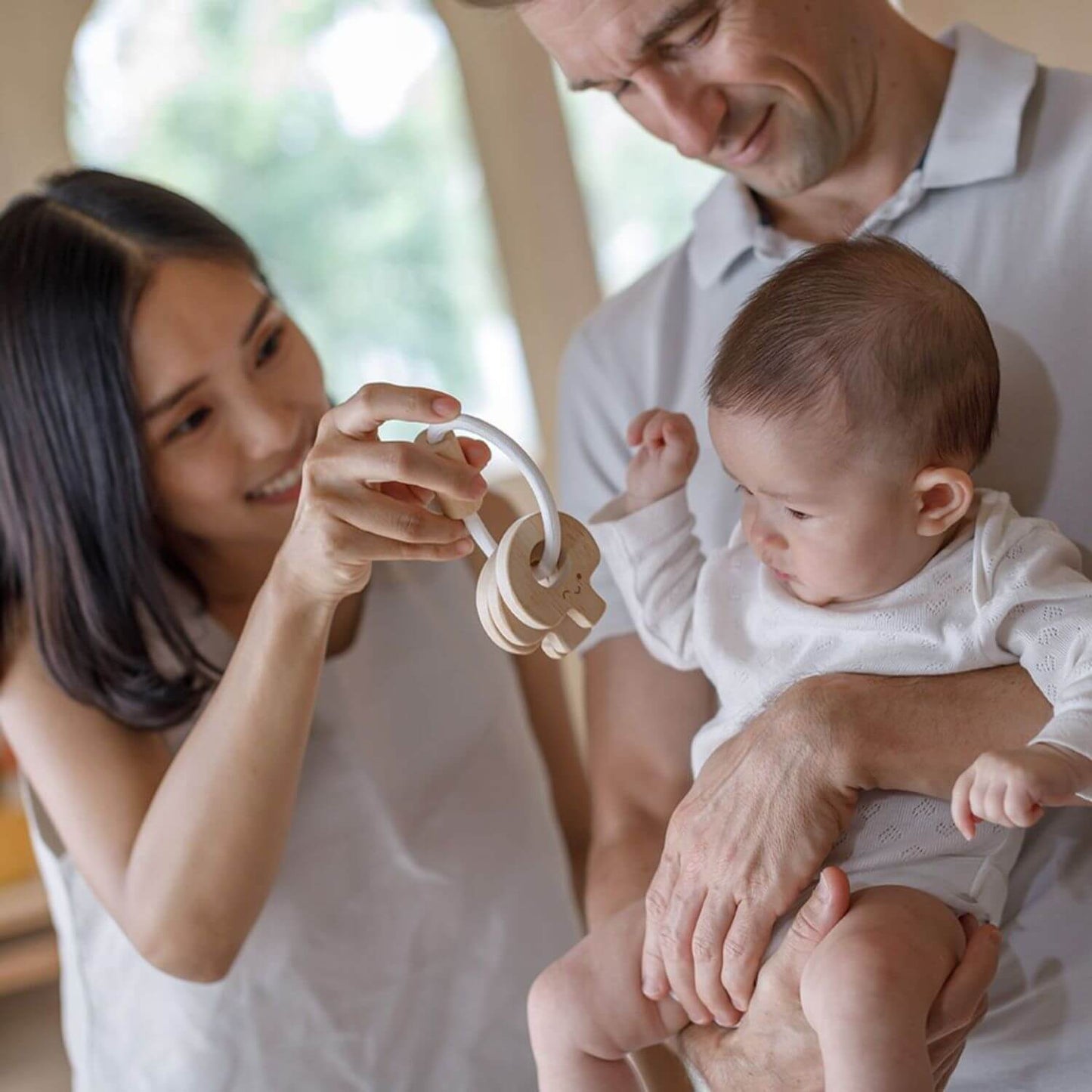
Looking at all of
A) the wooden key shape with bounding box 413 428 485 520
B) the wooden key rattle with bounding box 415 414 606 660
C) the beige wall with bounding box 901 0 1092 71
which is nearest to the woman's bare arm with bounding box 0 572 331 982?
the wooden key shape with bounding box 413 428 485 520

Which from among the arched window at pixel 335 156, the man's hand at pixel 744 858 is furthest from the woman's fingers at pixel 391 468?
the arched window at pixel 335 156

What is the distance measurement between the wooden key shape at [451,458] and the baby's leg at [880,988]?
47cm

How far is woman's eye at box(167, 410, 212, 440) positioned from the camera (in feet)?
5.41

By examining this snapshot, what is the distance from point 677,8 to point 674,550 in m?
0.54

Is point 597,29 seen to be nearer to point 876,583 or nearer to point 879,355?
point 879,355

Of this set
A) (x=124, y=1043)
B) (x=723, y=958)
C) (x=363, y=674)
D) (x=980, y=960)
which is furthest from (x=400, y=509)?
(x=124, y=1043)

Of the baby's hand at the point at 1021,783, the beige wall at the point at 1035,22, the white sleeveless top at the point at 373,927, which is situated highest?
the beige wall at the point at 1035,22

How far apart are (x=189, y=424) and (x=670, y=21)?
753 millimetres

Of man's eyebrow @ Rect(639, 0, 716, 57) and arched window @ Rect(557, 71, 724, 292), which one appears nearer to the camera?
man's eyebrow @ Rect(639, 0, 716, 57)

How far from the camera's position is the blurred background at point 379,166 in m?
3.46

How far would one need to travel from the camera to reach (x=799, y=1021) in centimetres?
117

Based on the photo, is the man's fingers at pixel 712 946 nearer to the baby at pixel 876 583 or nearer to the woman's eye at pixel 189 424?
the baby at pixel 876 583

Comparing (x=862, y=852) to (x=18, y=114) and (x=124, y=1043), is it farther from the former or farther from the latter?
(x=18, y=114)

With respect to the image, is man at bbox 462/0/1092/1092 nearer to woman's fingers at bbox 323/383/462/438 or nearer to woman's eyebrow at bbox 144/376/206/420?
woman's fingers at bbox 323/383/462/438
